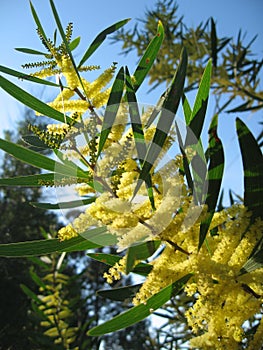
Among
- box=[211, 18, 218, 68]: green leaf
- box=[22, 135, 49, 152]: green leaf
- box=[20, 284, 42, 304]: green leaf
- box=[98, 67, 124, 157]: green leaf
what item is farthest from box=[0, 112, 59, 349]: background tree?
box=[98, 67, 124, 157]: green leaf

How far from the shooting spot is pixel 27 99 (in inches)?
26.2

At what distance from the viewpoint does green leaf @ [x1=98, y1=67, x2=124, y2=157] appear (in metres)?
0.61

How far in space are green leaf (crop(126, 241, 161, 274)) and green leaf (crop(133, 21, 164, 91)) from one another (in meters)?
0.29

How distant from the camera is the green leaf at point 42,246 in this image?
2.12 ft

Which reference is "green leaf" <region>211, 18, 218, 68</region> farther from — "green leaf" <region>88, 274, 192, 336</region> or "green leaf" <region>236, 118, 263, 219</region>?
"green leaf" <region>88, 274, 192, 336</region>

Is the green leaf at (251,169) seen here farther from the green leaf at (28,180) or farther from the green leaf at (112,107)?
the green leaf at (28,180)

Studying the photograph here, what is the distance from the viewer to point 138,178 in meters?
0.60

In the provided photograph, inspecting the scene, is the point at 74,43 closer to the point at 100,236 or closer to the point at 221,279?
the point at 100,236

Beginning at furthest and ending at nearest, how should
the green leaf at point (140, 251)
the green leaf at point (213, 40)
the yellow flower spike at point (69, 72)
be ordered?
the green leaf at point (213, 40), the yellow flower spike at point (69, 72), the green leaf at point (140, 251)

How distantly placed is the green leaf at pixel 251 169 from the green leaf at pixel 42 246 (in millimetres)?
262

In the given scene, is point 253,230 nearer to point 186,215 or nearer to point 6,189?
point 186,215

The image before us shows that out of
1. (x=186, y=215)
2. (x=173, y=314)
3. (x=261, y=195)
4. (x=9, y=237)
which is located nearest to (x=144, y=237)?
(x=186, y=215)

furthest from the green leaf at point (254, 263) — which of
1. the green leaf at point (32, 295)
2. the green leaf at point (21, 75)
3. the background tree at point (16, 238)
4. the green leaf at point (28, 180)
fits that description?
the background tree at point (16, 238)

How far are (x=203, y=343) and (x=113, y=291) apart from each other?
0.19 meters
